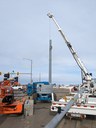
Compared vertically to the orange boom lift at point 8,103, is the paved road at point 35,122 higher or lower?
lower

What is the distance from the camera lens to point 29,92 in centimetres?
1975

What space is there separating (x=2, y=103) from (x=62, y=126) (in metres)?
3.70

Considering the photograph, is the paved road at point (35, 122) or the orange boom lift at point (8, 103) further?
the orange boom lift at point (8, 103)

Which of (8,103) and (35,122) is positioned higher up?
(8,103)

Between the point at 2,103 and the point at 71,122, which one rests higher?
the point at 2,103

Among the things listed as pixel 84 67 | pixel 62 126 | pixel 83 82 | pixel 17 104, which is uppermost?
pixel 84 67

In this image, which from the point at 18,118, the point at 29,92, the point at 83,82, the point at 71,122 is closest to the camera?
the point at 71,122

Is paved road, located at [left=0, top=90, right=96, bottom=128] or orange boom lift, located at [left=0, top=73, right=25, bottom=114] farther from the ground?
orange boom lift, located at [left=0, top=73, right=25, bottom=114]

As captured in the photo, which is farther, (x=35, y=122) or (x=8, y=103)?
(x=8, y=103)

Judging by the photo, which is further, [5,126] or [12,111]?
[12,111]

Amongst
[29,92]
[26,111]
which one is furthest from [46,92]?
[26,111]

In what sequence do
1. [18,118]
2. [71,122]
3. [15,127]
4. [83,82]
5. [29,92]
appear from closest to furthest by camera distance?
1. [15,127]
2. [71,122]
3. [18,118]
4. [29,92]
5. [83,82]

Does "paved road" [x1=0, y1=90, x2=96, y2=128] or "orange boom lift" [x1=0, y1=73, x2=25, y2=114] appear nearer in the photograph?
"paved road" [x1=0, y1=90, x2=96, y2=128]

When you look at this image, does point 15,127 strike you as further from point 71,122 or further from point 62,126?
point 71,122
